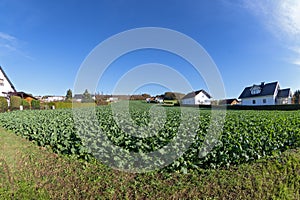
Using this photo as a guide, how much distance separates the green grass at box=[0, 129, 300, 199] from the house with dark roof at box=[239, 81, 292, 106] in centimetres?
3998

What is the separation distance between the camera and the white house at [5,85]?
34781mm

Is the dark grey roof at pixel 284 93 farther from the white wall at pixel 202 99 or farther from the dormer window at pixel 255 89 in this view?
the white wall at pixel 202 99

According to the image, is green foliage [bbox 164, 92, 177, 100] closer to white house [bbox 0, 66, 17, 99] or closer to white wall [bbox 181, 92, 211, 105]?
white wall [bbox 181, 92, 211, 105]

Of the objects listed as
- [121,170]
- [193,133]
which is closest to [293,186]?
[193,133]

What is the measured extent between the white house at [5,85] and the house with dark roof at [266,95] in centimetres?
5017

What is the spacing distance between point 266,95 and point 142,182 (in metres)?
43.1

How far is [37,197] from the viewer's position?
3.19m

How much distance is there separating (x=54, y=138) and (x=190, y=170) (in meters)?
4.14

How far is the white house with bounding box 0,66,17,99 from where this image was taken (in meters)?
34.8

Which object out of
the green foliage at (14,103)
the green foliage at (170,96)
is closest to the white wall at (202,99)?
the green foliage at (170,96)

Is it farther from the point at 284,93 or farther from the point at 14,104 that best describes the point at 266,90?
the point at 14,104

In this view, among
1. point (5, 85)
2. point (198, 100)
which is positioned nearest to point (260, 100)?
point (198, 100)

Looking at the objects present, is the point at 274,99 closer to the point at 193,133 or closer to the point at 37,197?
the point at 193,133

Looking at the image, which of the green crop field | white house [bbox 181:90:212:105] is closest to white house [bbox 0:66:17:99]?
the green crop field
